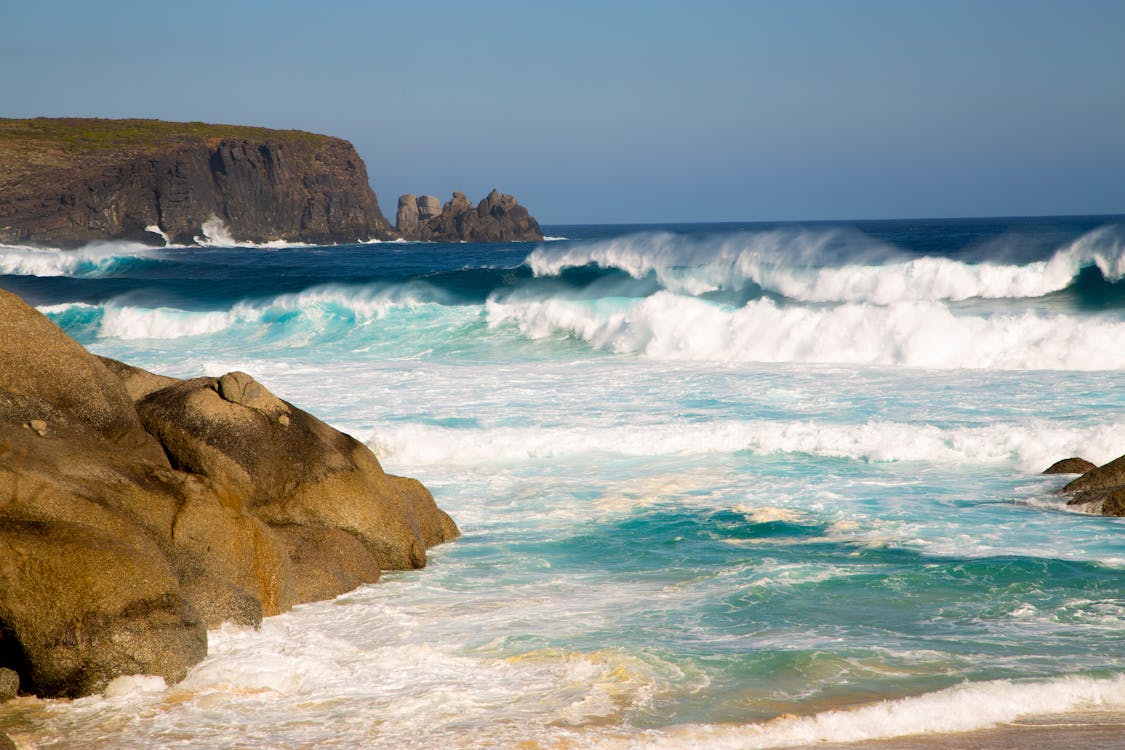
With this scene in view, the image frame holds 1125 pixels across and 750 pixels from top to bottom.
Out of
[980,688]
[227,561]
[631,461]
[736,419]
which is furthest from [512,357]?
[980,688]

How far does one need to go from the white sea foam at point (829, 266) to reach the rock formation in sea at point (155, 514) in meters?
20.2

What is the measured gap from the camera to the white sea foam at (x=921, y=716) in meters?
4.40

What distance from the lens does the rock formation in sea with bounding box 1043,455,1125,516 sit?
27.5 ft

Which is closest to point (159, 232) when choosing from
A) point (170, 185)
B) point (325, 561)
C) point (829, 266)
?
point (170, 185)

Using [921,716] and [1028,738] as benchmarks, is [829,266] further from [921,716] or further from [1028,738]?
[1028,738]

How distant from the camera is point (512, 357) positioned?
20875mm

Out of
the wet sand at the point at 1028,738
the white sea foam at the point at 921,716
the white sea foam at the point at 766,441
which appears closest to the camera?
the wet sand at the point at 1028,738

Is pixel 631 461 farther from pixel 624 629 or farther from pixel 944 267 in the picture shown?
pixel 944 267

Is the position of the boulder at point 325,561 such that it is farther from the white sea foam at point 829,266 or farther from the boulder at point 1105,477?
the white sea foam at point 829,266

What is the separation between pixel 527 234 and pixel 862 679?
94269 mm

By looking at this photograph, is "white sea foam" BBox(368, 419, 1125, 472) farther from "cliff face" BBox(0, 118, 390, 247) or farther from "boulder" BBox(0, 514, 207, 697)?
"cliff face" BBox(0, 118, 390, 247)

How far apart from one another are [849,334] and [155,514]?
15.7 metres

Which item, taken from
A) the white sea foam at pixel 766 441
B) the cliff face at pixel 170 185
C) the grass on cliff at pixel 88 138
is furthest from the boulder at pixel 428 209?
the white sea foam at pixel 766 441

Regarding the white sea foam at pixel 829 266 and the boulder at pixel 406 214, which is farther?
the boulder at pixel 406 214
